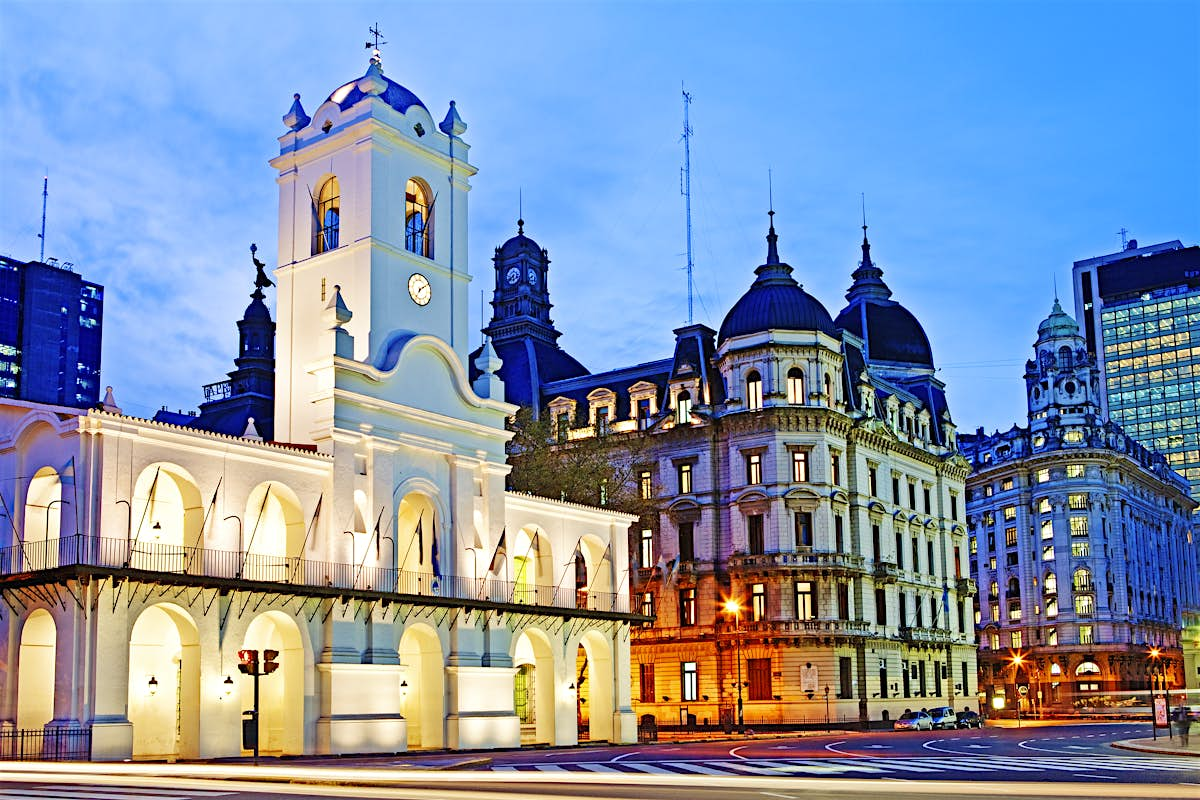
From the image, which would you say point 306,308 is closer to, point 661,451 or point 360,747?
point 360,747

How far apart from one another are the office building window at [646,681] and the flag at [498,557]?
102 ft

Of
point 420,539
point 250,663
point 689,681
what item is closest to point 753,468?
point 689,681

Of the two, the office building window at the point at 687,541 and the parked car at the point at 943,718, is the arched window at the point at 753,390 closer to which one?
the office building window at the point at 687,541

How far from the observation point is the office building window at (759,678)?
249ft

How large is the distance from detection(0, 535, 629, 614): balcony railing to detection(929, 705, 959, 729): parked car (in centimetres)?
2735

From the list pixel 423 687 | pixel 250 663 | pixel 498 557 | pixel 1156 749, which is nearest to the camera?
pixel 250 663

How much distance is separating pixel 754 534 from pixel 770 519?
152cm

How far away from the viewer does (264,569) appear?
146 feet

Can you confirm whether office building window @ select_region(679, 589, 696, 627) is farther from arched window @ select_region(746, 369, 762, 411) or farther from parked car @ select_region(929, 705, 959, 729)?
parked car @ select_region(929, 705, 959, 729)

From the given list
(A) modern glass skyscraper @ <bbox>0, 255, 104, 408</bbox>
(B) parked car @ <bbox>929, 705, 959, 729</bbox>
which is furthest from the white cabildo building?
(A) modern glass skyscraper @ <bbox>0, 255, 104, 408</bbox>

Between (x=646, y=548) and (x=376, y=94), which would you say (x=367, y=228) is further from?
(x=646, y=548)

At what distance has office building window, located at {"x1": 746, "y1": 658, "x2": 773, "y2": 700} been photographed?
249ft

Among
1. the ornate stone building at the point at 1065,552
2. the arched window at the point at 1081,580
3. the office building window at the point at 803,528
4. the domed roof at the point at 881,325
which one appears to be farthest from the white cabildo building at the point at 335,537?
the ornate stone building at the point at 1065,552

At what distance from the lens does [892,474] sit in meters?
86.7
